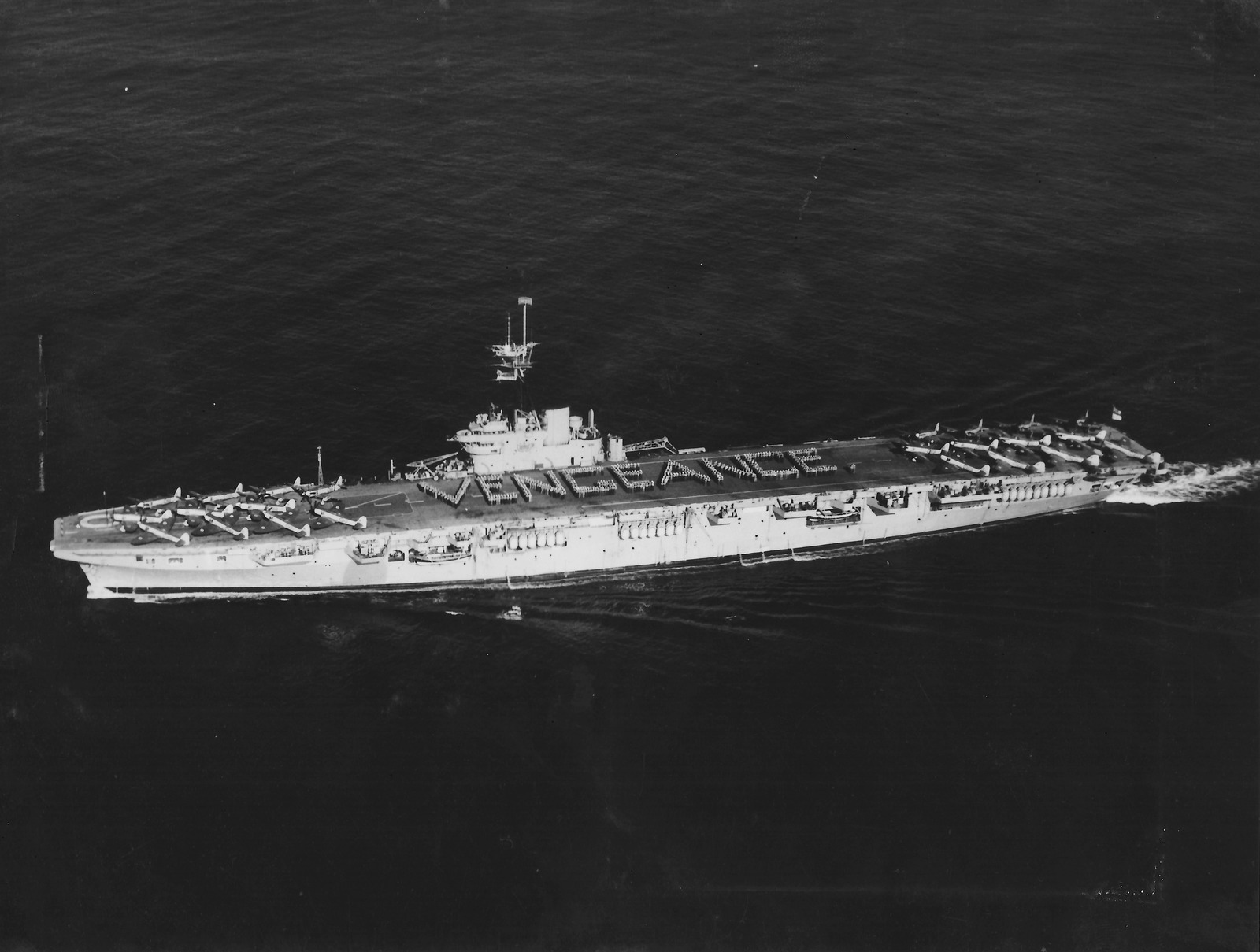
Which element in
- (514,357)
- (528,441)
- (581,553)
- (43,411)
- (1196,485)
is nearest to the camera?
(581,553)

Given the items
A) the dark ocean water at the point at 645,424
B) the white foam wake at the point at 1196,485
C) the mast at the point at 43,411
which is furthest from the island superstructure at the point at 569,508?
the mast at the point at 43,411

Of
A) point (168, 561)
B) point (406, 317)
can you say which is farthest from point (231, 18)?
point (168, 561)

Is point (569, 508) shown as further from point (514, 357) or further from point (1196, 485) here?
point (1196, 485)

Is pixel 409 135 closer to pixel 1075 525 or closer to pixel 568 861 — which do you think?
pixel 1075 525

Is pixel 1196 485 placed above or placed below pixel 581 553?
above

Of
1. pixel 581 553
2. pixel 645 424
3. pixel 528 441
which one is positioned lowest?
pixel 581 553

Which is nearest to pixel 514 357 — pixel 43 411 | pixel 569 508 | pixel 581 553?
pixel 569 508

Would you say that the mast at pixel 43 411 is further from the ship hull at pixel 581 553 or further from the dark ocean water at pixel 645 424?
the ship hull at pixel 581 553
